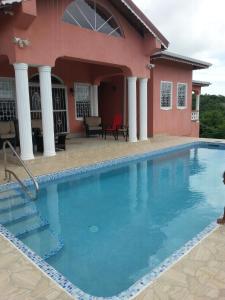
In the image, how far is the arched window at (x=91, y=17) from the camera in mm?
10262

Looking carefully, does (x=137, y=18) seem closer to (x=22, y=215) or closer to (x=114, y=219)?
(x=114, y=219)

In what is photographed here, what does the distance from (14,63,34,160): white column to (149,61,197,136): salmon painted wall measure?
8.19 m

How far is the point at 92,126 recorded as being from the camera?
15.0m

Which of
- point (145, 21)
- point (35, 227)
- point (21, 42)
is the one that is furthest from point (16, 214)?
point (145, 21)

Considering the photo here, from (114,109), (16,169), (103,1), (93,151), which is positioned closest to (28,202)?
(16,169)

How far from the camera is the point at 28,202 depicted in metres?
6.59

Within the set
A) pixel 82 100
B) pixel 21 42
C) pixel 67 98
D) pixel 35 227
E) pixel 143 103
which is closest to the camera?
pixel 35 227

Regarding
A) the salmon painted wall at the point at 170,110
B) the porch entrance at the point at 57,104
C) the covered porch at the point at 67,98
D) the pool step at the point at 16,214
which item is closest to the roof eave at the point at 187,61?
the salmon painted wall at the point at 170,110

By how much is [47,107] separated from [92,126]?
5402 mm

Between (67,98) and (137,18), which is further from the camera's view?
(67,98)

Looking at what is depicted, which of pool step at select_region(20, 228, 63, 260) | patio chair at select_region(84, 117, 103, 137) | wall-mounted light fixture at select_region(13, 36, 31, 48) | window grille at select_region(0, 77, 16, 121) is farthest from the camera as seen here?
patio chair at select_region(84, 117, 103, 137)

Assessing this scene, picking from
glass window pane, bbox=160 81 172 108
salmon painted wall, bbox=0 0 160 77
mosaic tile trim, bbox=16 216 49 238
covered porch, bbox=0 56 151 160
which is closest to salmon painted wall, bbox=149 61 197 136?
glass window pane, bbox=160 81 172 108

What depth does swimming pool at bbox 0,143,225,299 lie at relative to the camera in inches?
164

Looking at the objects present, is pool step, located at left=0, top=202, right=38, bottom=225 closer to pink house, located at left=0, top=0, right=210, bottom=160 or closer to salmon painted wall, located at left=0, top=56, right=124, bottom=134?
pink house, located at left=0, top=0, right=210, bottom=160
